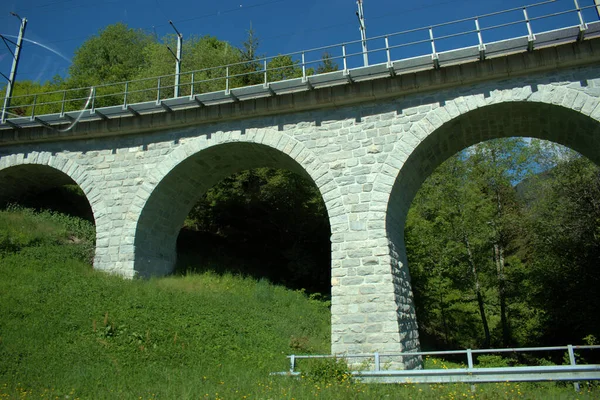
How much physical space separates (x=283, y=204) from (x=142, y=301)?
9155 millimetres

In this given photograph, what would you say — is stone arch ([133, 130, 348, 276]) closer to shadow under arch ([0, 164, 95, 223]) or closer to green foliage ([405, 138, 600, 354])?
shadow under arch ([0, 164, 95, 223])

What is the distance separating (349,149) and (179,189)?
6.06m

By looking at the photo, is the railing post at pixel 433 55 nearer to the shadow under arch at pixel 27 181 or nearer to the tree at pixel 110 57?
the shadow under arch at pixel 27 181

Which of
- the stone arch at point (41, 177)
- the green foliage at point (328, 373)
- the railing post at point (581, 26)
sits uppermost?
the railing post at point (581, 26)

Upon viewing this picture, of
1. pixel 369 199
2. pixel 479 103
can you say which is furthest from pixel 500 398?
pixel 479 103

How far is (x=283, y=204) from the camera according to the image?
62.5 feet

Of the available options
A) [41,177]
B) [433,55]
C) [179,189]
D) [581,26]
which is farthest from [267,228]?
[581,26]

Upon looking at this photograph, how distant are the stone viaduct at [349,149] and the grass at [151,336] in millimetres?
1722

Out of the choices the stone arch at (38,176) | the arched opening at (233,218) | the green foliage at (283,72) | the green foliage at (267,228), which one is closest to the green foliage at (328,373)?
the arched opening at (233,218)

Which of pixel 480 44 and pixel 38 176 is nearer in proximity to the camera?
pixel 480 44

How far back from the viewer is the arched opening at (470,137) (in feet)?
34.5

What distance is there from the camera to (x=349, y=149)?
1145 cm

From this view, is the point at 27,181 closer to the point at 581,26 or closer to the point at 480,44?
the point at 480,44

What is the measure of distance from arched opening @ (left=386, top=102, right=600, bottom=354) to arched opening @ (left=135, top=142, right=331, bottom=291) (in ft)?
9.11
